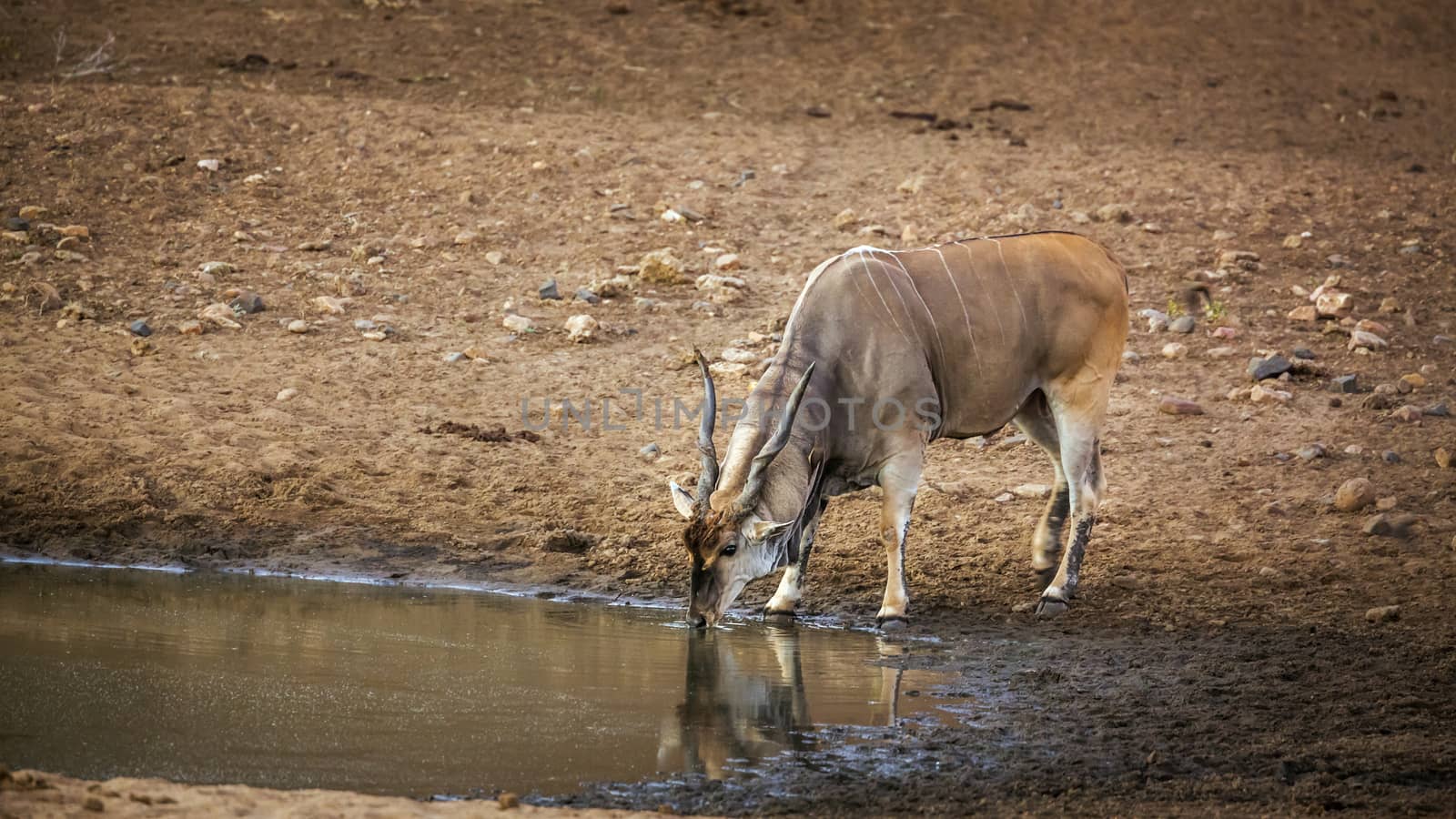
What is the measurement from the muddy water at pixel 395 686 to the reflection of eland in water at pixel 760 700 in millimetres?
13

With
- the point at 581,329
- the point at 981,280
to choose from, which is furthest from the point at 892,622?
the point at 581,329

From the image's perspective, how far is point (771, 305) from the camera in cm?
1198

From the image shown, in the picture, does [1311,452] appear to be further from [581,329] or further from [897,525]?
[581,329]

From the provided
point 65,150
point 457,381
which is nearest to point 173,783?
point 457,381

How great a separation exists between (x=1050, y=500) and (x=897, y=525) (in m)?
1.15

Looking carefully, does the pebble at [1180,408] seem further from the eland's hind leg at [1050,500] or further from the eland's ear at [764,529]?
the eland's ear at [764,529]

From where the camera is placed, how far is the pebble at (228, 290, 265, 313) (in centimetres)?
1154

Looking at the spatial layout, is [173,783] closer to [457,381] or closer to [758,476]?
[758,476]

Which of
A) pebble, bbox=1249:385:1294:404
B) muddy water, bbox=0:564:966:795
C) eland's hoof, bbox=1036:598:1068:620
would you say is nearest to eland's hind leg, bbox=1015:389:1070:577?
eland's hoof, bbox=1036:598:1068:620

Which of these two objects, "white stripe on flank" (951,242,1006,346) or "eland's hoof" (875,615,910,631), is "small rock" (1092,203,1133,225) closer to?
"white stripe on flank" (951,242,1006,346)

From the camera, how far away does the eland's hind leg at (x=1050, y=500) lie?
8.68 meters

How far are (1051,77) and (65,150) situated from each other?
9.96m

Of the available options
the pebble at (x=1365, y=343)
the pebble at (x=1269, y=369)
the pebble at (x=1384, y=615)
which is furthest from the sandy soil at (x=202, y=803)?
the pebble at (x=1365, y=343)

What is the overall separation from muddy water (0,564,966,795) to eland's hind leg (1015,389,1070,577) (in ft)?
4.52
